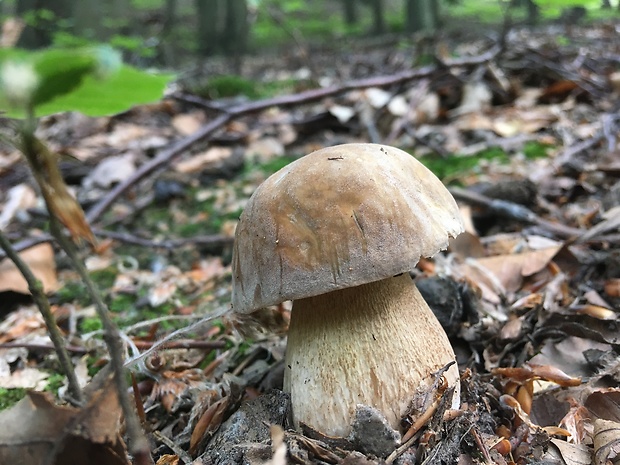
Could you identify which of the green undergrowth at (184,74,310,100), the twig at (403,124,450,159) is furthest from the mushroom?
the green undergrowth at (184,74,310,100)

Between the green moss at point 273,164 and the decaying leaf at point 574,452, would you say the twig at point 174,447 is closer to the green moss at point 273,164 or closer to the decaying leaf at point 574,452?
the decaying leaf at point 574,452

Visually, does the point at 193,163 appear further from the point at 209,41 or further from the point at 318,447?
the point at 209,41

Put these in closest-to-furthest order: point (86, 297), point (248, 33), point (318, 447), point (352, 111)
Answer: point (318, 447) → point (86, 297) → point (352, 111) → point (248, 33)

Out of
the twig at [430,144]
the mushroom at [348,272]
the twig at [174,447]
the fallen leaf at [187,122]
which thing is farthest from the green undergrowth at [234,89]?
the twig at [174,447]

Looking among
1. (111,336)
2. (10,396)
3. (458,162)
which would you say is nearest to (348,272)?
(111,336)

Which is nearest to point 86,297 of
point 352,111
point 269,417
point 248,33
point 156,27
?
point 269,417

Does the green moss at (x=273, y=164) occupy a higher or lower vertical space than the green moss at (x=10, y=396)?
lower
